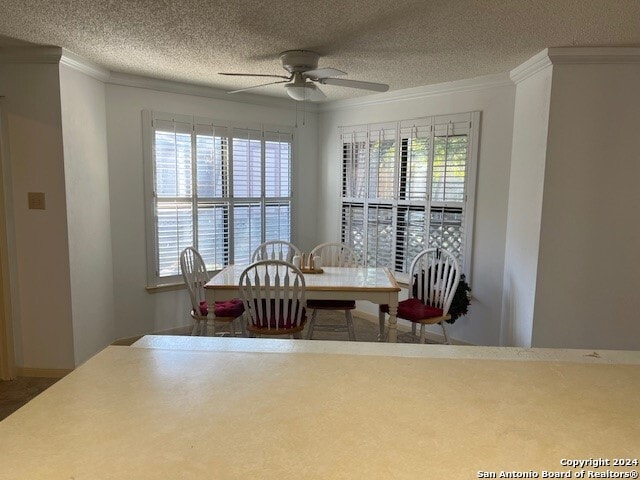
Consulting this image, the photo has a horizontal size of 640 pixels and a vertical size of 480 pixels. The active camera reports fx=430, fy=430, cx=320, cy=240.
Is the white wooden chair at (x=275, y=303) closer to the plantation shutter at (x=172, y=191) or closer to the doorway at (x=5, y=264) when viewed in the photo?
the plantation shutter at (x=172, y=191)

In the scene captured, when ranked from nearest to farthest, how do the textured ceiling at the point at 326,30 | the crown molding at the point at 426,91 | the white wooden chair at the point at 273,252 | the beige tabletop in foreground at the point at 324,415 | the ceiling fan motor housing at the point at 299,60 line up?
1. the beige tabletop in foreground at the point at 324,415
2. the textured ceiling at the point at 326,30
3. the ceiling fan motor housing at the point at 299,60
4. the crown molding at the point at 426,91
5. the white wooden chair at the point at 273,252

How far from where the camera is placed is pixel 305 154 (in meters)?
4.93

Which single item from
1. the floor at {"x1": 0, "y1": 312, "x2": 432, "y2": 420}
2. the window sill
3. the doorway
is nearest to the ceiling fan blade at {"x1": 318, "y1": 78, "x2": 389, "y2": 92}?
the floor at {"x1": 0, "y1": 312, "x2": 432, "y2": 420}

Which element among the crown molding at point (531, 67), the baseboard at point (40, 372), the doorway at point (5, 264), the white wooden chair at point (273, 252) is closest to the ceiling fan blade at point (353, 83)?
the crown molding at point (531, 67)

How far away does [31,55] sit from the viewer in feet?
9.50

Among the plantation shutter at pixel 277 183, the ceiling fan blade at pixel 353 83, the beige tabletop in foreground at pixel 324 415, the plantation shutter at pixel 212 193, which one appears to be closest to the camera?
the beige tabletop in foreground at pixel 324 415

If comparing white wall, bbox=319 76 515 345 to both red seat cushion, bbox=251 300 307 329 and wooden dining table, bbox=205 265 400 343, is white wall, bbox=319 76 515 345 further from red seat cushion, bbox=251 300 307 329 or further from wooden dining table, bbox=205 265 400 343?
red seat cushion, bbox=251 300 307 329

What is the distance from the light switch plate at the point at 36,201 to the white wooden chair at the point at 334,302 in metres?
1.99

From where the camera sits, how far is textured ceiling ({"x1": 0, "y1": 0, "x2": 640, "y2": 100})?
6.94ft

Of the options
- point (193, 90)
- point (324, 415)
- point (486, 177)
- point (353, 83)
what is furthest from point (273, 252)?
point (324, 415)

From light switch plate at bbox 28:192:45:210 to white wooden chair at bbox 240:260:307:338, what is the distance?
1.52 m

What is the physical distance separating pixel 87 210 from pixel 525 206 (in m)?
3.30

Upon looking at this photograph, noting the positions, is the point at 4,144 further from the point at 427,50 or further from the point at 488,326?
the point at 488,326

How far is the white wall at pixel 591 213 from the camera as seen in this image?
2.76 m
